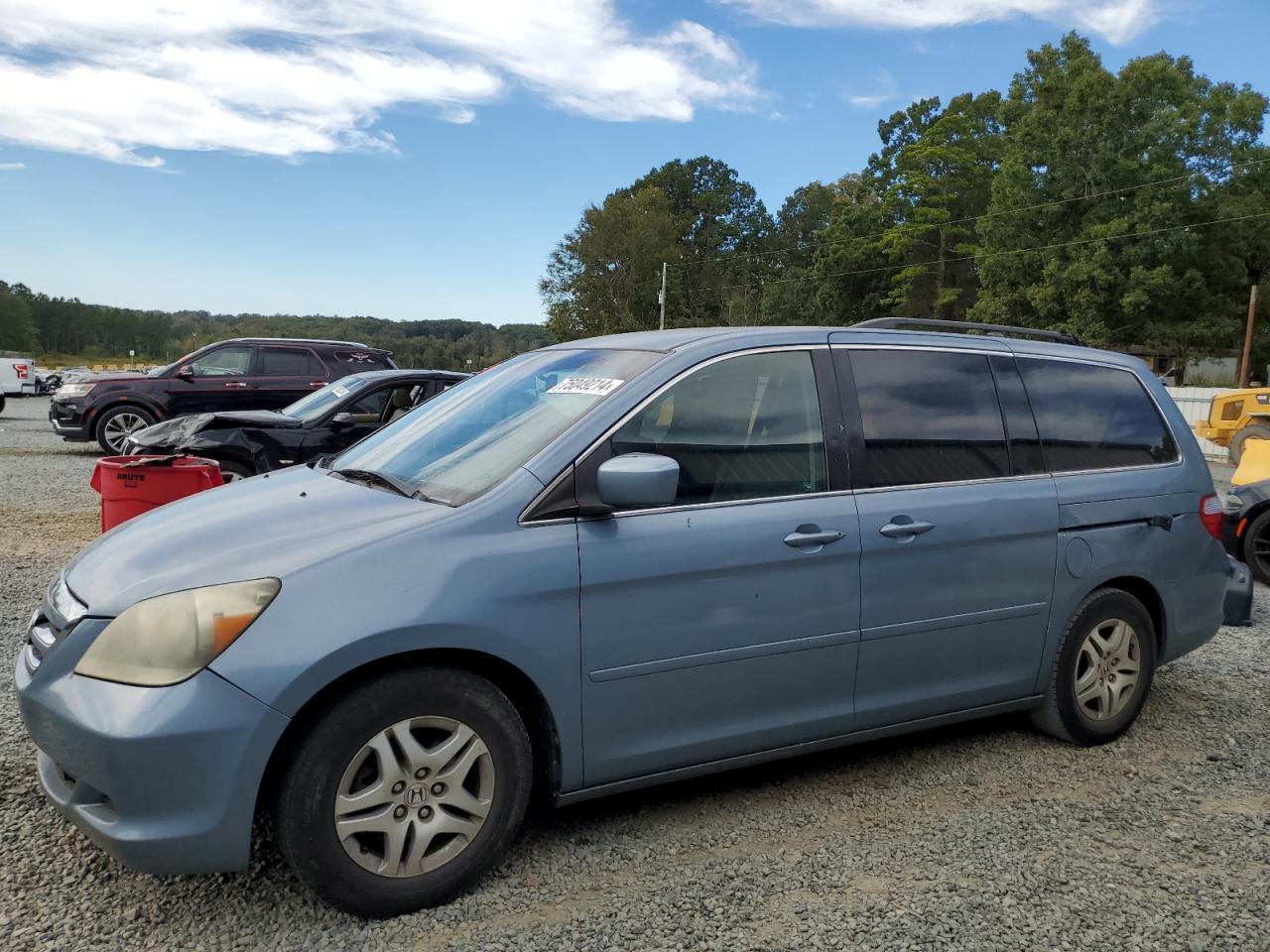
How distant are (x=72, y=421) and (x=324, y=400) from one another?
6.93 m

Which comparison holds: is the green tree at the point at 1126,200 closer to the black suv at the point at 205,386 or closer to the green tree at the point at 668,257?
the green tree at the point at 668,257

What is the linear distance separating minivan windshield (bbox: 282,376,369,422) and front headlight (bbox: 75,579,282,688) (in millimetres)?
7330

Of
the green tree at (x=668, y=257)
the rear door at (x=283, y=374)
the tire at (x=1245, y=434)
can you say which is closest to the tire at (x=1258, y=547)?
the tire at (x=1245, y=434)

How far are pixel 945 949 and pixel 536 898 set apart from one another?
119 cm

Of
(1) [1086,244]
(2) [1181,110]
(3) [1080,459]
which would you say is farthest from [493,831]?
(2) [1181,110]

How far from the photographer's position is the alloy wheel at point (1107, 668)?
13.9 ft

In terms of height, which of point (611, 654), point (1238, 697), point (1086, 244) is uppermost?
point (1086, 244)

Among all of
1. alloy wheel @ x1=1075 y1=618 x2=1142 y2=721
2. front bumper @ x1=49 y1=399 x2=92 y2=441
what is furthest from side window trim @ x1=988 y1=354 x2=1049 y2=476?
front bumper @ x1=49 y1=399 x2=92 y2=441

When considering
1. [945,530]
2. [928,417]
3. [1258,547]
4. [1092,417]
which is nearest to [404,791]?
[945,530]

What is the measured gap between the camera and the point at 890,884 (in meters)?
3.10

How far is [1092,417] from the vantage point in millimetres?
4379

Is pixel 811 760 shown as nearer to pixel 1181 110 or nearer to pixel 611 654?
pixel 611 654

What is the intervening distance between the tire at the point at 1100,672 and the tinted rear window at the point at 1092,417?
61cm

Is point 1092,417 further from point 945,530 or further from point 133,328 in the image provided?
point 133,328
